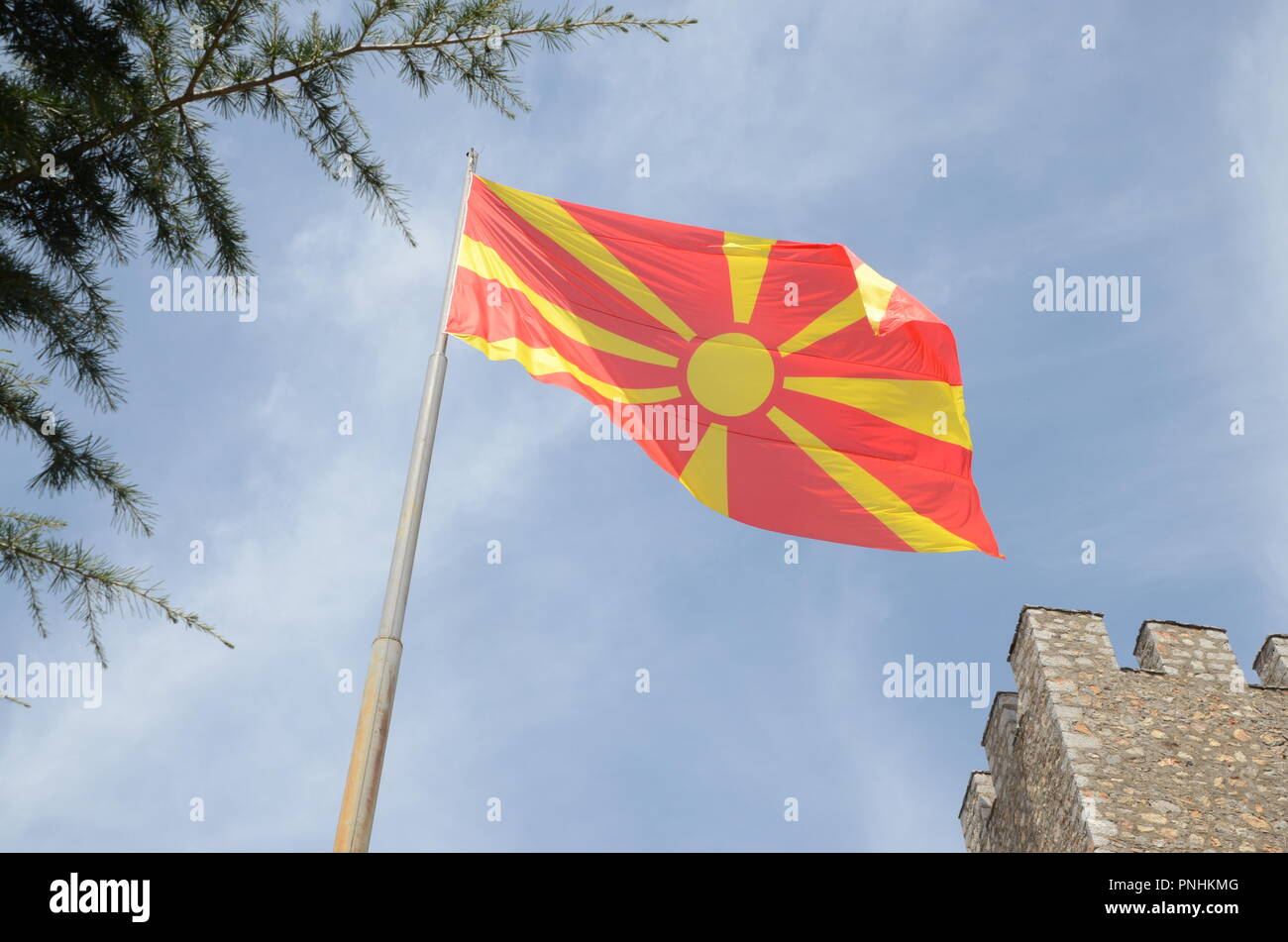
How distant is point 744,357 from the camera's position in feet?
24.8

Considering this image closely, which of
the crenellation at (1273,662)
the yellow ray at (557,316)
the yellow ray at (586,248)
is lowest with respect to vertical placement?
the crenellation at (1273,662)

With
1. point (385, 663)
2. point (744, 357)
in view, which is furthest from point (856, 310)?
point (385, 663)

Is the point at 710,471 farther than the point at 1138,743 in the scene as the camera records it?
No

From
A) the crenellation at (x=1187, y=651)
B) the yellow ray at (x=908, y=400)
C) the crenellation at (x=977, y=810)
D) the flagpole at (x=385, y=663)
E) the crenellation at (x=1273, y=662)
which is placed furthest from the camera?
the crenellation at (x=977, y=810)

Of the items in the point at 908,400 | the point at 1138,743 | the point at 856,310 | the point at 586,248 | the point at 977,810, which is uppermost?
the point at 586,248

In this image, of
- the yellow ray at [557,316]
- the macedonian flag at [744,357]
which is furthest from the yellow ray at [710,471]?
the yellow ray at [557,316]

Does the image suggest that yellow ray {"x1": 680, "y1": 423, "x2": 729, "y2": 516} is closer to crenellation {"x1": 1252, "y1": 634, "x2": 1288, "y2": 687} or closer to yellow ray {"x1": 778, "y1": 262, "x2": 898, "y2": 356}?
yellow ray {"x1": 778, "y1": 262, "x2": 898, "y2": 356}

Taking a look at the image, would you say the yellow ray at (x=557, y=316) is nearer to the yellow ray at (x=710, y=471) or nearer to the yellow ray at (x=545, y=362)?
the yellow ray at (x=545, y=362)

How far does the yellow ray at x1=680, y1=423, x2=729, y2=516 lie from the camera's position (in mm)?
6902

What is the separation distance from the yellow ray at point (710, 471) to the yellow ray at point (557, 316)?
561mm

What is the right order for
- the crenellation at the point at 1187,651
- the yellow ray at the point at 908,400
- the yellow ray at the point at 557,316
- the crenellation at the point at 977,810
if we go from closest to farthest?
the yellow ray at the point at 557,316 → the yellow ray at the point at 908,400 → the crenellation at the point at 1187,651 → the crenellation at the point at 977,810

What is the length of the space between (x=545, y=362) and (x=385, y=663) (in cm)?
259

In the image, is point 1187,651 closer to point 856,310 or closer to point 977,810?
point 977,810

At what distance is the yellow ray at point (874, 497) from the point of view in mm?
7383
